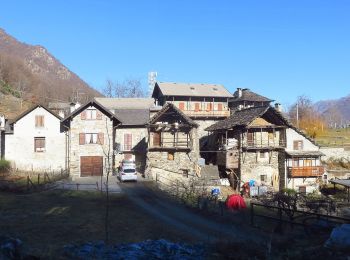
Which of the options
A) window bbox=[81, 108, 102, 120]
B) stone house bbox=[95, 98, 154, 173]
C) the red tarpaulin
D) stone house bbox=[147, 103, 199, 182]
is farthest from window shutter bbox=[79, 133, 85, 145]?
the red tarpaulin

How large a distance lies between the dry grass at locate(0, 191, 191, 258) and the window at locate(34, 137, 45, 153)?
15.6m

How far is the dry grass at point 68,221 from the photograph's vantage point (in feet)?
54.6

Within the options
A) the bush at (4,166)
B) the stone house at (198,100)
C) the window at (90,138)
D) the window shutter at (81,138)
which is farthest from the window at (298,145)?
the bush at (4,166)

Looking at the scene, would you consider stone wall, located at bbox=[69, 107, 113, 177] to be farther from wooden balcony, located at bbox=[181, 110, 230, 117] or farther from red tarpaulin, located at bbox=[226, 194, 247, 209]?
wooden balcony, located at bbox=[181, 110, 230, 117]

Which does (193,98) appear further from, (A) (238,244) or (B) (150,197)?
(A) (238,244)

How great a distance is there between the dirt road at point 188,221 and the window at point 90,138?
11502 mm

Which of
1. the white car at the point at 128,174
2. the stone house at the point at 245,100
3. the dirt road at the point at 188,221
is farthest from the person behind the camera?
the stone house at the point at 245,100

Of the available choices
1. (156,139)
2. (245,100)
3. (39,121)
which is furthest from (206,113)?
(39,121)

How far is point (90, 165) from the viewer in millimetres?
44000

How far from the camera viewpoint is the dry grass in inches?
656

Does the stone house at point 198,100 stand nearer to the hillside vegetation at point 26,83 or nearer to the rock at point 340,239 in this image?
the hillside vegetation at point 26,83

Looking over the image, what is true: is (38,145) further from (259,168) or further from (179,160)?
(259,168)

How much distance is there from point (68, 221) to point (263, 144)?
107 ft

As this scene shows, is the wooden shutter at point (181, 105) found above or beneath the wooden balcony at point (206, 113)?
above
